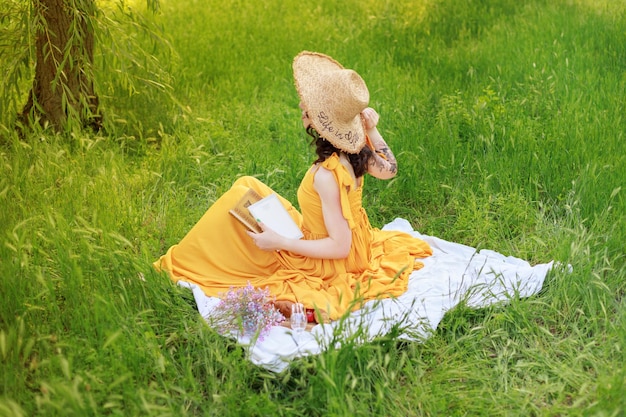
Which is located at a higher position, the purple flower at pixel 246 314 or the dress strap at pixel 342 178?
the dress strap at pixel 342 178

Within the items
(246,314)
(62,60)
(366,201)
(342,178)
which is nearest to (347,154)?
(342,178)

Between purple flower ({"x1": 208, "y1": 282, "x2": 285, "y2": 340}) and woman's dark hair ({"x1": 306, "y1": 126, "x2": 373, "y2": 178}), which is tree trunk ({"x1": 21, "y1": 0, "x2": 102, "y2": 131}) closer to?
woman's dark hair ({"x1": 306, "y1": 126, "x2": 373, "y2": 178})

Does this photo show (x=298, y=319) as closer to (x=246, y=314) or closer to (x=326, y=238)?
(x=246, y=314)

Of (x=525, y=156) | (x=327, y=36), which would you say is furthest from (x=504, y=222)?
(x=327, y=36)

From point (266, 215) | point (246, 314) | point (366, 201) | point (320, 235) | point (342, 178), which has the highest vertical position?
point (342, 178)

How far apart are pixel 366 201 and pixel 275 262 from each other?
1.20 meters

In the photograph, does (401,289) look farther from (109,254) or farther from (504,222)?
(109,254)

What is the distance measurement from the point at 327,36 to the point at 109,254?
4.24 metres

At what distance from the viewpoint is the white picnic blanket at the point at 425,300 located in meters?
3.16

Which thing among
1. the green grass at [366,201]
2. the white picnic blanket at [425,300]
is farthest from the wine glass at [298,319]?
the green grass at [366,201]

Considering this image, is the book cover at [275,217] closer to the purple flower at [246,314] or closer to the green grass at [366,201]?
the purple flower at [246,314]

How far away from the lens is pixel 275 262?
12.5ft

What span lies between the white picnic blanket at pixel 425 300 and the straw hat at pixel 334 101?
80 centimetres

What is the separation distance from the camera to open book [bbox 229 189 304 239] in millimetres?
3654
